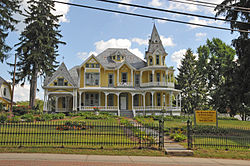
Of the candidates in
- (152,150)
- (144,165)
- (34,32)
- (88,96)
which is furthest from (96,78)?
(144,165)

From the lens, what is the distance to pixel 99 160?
9102 millimetres

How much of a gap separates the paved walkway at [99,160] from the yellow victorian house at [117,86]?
21.5 meters

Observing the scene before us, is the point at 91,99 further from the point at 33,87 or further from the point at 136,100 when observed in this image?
the point at 33,87

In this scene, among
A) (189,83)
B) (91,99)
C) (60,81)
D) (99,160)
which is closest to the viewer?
(99,160)

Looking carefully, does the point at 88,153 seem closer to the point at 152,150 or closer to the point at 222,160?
the point at 152,150

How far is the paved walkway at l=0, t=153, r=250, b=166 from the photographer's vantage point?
28.1 feet

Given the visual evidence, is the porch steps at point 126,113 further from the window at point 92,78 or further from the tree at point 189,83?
the tree at point 189,83

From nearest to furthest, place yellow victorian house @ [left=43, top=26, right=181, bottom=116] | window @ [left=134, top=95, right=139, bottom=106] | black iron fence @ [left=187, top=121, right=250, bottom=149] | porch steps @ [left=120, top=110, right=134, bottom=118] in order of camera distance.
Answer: black iron fence @ [left=187, top=121, right=250, bottom=149] < porch steps @ [left=120, top=110, right=134, bottom=118] < yellow victorian house @ [left=43, top=26, right=181, bottom=116] < window @ [left=134, top=95, right=139, bottom=106]

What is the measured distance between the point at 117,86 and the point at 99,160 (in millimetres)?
24964

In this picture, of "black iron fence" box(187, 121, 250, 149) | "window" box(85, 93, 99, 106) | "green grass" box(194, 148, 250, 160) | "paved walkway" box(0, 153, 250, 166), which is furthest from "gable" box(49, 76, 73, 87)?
"green grass" box(194, 148, 250, 160)

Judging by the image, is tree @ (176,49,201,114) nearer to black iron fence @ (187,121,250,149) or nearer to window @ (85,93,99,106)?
window @ (85,93,99,106)

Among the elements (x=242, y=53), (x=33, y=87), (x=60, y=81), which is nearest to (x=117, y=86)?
(x=60, y=81)

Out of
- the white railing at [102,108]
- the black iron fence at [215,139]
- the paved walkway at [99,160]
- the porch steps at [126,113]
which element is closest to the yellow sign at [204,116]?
the black iron fence at [215,139]

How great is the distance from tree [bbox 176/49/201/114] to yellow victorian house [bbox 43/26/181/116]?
13.8 metres
